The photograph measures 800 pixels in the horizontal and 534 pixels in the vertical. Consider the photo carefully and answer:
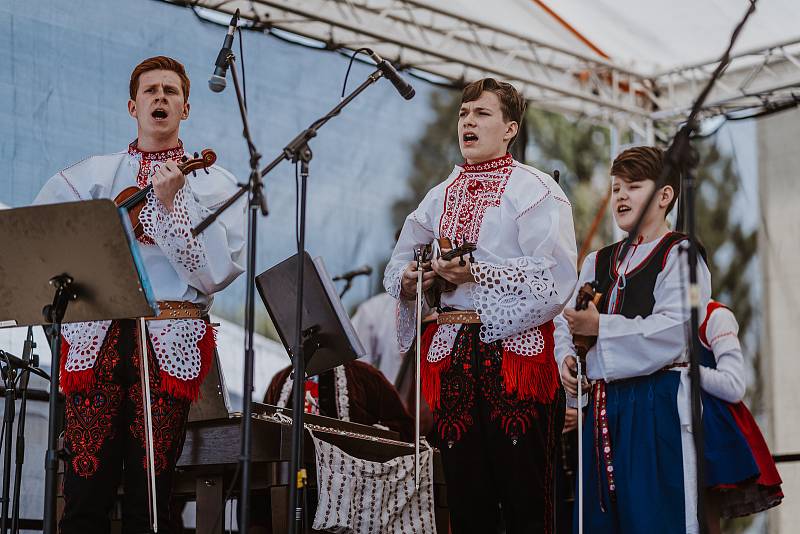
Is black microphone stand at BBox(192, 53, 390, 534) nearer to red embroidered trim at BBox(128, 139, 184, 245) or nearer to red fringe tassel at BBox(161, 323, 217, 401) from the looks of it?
red fringe tassel at BBox(161, 323, 217, 401)

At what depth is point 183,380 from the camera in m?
3.48

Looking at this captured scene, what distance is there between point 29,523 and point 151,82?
239 cm

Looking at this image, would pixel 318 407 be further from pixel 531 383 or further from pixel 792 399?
pixel 792 399

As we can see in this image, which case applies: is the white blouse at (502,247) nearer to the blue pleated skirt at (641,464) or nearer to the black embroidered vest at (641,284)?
the black embroidered vest at (641,284)

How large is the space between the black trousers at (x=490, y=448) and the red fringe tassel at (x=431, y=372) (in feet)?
0.10

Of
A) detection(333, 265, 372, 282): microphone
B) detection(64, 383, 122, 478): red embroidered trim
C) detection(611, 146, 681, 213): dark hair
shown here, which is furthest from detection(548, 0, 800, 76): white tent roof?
detection(64, 383, 122, 478): red embroidered trim

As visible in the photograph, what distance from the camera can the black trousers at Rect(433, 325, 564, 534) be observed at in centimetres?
358

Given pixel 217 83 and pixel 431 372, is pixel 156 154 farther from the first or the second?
pixel 431 372

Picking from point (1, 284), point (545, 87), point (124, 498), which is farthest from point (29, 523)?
point (545, 87)

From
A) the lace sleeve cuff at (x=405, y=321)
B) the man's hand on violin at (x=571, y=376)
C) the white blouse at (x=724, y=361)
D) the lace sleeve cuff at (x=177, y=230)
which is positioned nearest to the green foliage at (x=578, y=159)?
the white blouse at (x=724, y=361)

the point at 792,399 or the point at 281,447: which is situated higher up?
the point at 792,399

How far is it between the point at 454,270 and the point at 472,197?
347 millimetres

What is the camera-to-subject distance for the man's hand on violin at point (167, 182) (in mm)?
3445

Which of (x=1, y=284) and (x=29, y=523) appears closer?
(x=1, y=284)
